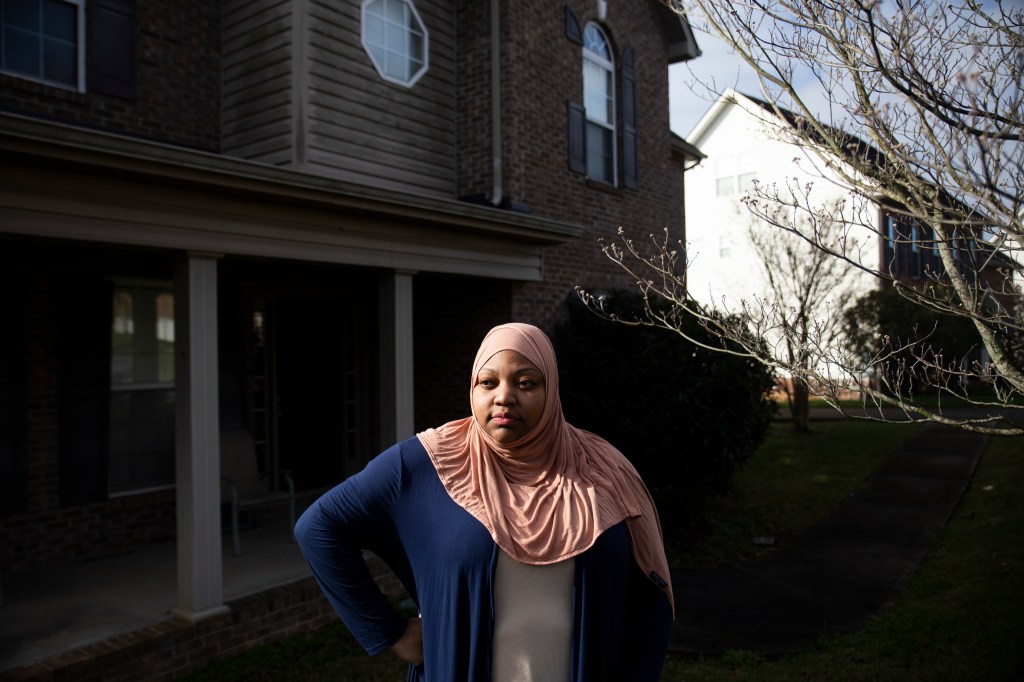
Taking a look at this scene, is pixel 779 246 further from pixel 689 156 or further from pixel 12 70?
pixel 12 70

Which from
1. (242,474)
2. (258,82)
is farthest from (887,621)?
(258,82)

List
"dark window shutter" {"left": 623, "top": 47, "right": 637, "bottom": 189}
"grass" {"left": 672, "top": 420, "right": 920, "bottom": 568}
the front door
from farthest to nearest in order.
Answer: "dark window shutter" {"left": 623, "top": 47, "right": 637, "bottom": 189}
"grass" {"left": 672, "top": 420, "right": 920, "bottom": 568}
the front door

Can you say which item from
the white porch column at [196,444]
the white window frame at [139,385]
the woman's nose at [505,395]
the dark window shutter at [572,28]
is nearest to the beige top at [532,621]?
the woman's nose at [505,395]

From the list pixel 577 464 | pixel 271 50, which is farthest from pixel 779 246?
pixel 577 464

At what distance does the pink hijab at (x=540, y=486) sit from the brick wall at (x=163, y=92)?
18.7 feet

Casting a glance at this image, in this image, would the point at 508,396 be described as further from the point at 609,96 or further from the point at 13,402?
the point at 609,96

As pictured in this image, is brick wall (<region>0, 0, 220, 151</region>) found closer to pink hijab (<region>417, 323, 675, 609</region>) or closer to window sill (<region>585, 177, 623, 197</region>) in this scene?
window sill (<region>585, 177, 623, 197</region>)

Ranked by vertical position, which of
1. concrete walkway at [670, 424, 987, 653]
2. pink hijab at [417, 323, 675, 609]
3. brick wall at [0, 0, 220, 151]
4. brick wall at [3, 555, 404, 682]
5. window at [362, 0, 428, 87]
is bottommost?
concrete walkway at [670, 424, 987, 653]

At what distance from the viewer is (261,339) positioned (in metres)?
8.38

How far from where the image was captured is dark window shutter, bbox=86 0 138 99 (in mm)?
6598

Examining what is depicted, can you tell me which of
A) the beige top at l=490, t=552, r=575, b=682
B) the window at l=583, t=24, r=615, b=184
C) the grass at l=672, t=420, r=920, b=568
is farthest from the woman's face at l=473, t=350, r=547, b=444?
the window at l=583, t=24, r=615, b=184

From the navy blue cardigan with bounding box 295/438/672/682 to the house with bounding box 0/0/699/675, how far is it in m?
3.30

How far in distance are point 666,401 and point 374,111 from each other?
417cm

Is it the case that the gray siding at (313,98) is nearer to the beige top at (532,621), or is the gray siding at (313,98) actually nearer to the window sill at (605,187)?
the window sill at (605,187)
